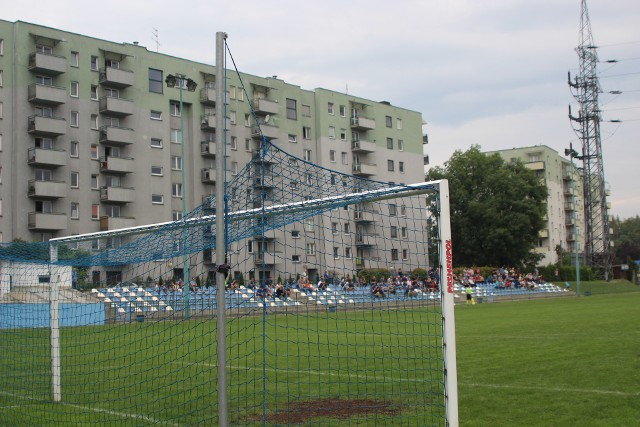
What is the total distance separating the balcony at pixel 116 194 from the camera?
151ft

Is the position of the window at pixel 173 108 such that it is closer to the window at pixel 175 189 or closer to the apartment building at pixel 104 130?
the apartment building at pixel 104 130

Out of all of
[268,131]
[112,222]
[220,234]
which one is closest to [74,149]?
[112,222]

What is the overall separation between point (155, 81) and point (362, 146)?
20956 mm

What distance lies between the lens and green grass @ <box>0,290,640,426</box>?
8880mm

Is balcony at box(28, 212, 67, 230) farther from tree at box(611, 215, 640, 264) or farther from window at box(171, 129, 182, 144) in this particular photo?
tree at box(611, 215, 640, 264)

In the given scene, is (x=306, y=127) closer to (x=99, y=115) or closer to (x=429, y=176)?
(x=99, y=115)

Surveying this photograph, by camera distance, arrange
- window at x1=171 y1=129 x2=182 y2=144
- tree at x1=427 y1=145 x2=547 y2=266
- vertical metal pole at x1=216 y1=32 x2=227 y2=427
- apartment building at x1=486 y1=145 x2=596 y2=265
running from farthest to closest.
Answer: apartment building at x1=486 y1=145 x2=596 y2=265, tree at x1=427 y1=145 x2=547 y2=266, window at x1=171 y1=129 x2=182 y2=144, vertical metal pole at x1=216 y1=32 x2=227 y2=427

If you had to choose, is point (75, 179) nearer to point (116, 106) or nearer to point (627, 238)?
point (116, 106)

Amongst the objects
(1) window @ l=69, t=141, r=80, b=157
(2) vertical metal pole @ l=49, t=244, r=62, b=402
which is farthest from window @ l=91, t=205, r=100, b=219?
(2) vertical metal pole @ l=49, t=244, r=62, b=402

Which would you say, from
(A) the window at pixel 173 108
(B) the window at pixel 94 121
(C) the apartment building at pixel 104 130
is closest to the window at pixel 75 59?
(C) the apartment building at pixel 104 130

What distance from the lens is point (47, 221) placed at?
1693 inches

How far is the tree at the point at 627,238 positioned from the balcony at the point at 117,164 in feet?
321

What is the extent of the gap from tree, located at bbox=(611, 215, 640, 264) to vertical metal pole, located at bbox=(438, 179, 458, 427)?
125m

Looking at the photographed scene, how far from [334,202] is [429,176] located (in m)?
76.0
